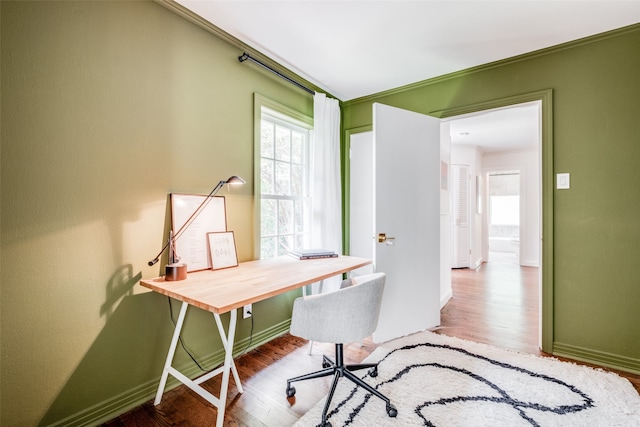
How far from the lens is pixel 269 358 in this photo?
222cm

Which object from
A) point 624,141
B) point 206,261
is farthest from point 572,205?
point 206,261

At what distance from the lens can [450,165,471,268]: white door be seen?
5602mm

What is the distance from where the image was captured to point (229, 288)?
4.89ft

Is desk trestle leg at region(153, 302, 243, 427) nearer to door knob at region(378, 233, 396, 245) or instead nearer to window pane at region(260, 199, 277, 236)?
window pane at region(260, 199, 277, 236)

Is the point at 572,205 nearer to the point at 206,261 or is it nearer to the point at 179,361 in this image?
the point at 206,261

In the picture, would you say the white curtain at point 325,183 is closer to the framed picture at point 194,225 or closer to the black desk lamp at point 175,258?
the framed picture at point 194,225

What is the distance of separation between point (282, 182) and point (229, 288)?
1420 millimetres

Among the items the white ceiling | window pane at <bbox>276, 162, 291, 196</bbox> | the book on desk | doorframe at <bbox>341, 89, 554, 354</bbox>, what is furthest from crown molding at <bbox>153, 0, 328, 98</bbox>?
doorframe at <bbox>341, 89, 554, 354</bbox>

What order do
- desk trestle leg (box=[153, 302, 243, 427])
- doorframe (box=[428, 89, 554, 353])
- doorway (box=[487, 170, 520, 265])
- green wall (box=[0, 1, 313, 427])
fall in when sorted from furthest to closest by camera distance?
1. doorway (box=[487, 170, 520, 265])
2. doorframe (box=[428, 89, 554, 353])
3. desk trestle leg (box=[153, 302, 243, 427])
4. green wall (box=[0, 1, 313, 427])

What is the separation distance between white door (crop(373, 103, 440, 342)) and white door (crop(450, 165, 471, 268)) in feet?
10.3

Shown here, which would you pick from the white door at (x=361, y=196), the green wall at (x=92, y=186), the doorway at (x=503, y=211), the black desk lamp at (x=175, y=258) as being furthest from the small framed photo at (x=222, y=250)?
the doorway at (x=503, y=211)

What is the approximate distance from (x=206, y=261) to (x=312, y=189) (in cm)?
129

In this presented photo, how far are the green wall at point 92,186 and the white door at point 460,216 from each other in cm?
489

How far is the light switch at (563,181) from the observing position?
7.44ft
